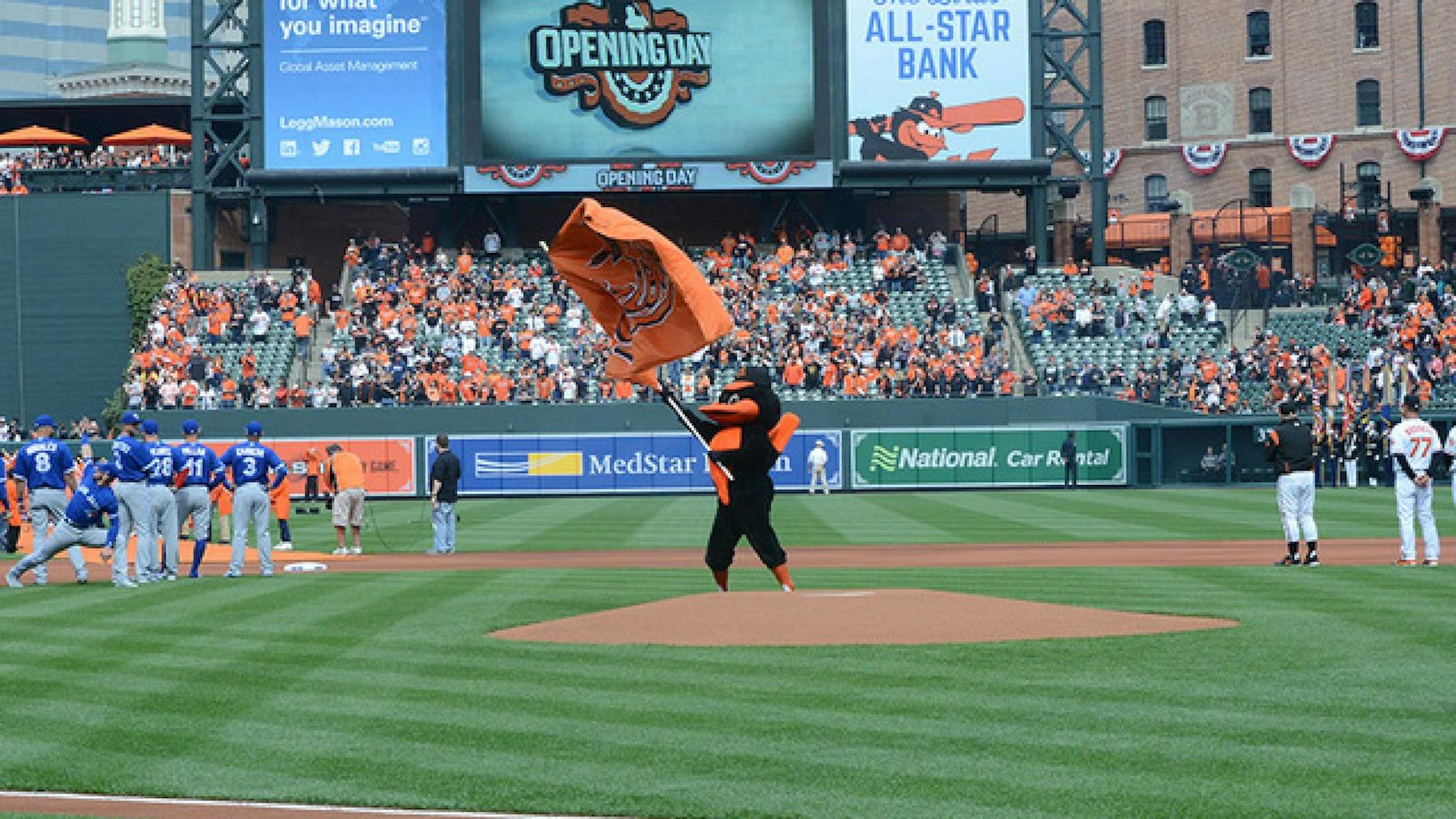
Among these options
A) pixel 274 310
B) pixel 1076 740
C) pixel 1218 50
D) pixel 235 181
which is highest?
pixel 1218 50

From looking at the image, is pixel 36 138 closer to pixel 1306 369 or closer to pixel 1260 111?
pixel 1306 369

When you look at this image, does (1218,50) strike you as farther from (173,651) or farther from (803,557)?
(173,651)

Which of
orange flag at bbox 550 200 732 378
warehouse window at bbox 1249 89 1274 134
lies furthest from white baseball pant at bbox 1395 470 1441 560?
warehouse window at bbox 1249 89 1274 134

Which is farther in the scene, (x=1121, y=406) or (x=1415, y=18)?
(x=1415, y=18)

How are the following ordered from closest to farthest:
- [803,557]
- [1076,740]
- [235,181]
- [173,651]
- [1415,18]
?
[1076,740], [173,651], [803,557], [235,181], [1415,18]

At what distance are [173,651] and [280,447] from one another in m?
33.7

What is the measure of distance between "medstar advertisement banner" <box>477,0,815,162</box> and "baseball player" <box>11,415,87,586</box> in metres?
34.9

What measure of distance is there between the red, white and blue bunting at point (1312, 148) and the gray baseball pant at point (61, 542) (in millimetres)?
58630

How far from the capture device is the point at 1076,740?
10.4 m

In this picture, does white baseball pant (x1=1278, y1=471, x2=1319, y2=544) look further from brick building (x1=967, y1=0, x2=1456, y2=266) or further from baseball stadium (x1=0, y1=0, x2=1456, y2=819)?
brick building (x1=967, y1=0, x2=1456, y2=266)

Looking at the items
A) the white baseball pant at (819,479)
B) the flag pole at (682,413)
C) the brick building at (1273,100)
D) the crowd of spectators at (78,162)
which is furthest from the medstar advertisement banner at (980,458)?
the flag pole at (682,413)

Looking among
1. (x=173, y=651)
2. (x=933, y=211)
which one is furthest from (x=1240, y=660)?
(x=933, y=211)

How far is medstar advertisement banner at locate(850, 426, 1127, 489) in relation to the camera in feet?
160

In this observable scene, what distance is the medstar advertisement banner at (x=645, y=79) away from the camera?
55.8 m
